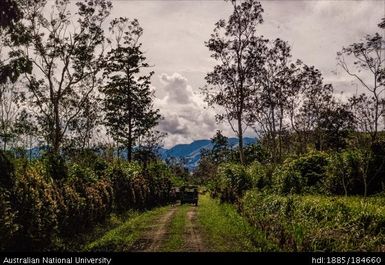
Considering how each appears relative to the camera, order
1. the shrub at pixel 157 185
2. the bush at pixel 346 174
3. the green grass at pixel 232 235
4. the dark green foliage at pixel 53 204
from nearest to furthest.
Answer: the dark green foliage at pixel 53 204, the green grass at pixel 232 235, the bush at pixel 346 174, the shrub at pixel 157 185

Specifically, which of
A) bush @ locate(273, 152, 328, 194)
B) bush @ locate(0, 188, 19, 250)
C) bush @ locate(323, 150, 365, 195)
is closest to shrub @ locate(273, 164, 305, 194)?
Result: bush @ locate(273, 152, 328, 194)

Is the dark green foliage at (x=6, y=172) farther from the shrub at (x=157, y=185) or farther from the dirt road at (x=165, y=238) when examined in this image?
the shrub at (x=157, y=185)

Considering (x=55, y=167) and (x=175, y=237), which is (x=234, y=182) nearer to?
(x=175, y=237)

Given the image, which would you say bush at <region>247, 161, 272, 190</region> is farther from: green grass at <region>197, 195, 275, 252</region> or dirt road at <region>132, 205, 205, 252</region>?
dirt road at <region>132, 205, 205, 252</region>

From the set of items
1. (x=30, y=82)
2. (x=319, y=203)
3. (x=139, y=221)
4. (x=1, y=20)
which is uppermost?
(x=30, y=82)

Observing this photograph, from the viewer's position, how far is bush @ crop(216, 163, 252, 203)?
33219mm

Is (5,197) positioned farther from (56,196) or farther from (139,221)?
(139,221)

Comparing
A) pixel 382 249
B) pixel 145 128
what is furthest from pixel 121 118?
pixel 382 249

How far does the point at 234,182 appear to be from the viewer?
3497 centimetres

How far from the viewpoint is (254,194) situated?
26.5m

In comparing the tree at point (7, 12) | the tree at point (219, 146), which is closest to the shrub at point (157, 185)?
the tree at point (7, 12)

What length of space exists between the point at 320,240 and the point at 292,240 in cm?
151

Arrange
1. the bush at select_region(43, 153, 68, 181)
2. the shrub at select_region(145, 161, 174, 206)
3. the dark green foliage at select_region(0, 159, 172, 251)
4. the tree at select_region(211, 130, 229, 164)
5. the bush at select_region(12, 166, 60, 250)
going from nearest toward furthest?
the dark green foliage at select_region(0, 159, 172, 251) < the bush at select_region(12, 166, 60, 250) < the bush at select_region(43, 153, 68, 181) < the shrub at select_region(145, 161, 174, 206) < the tree at select_region(211, 130, 229, 164)

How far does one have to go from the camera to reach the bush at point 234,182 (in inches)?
1308
